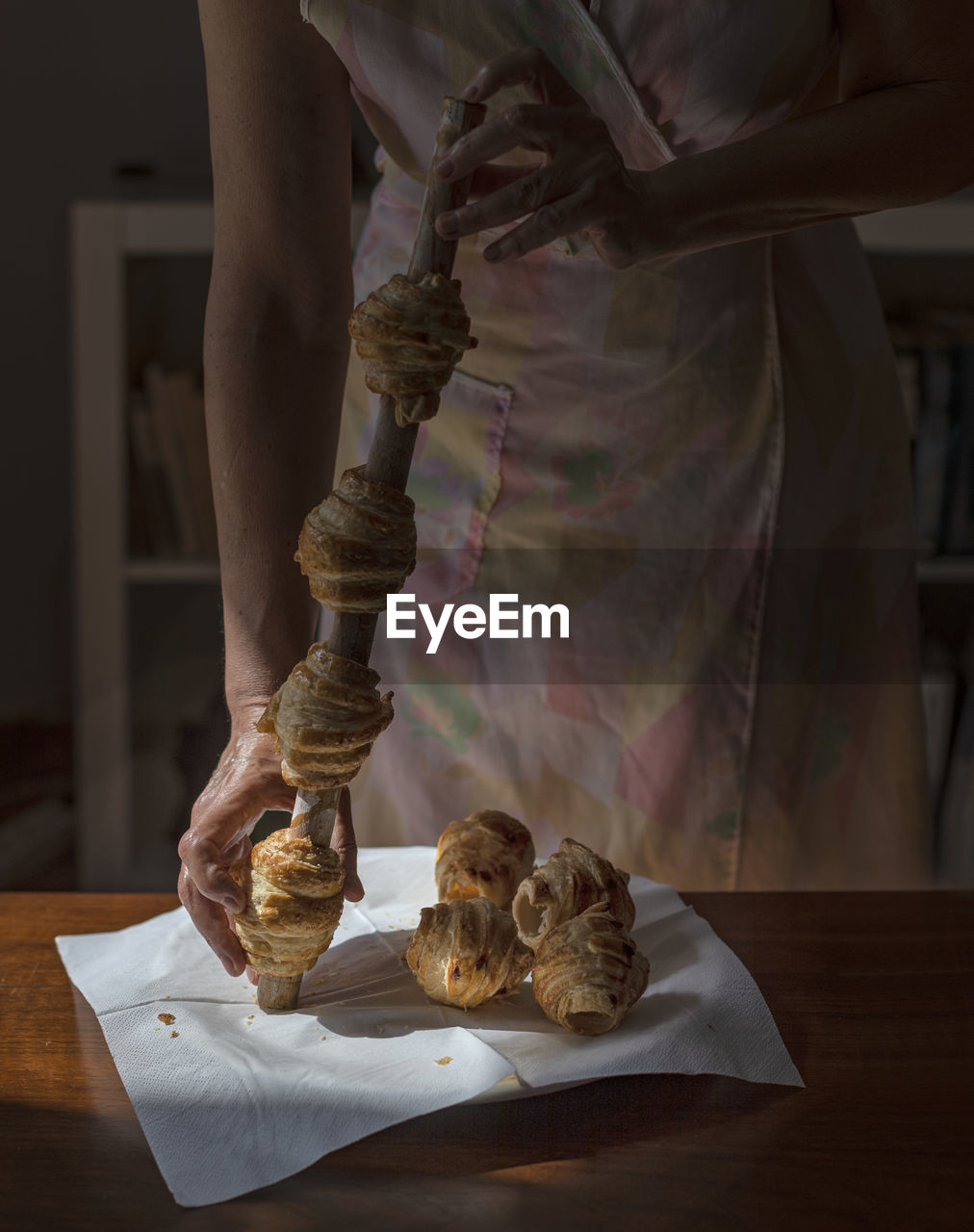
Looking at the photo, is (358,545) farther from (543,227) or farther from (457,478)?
(457,478)

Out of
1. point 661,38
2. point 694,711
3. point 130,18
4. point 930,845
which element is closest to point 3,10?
point 130,18

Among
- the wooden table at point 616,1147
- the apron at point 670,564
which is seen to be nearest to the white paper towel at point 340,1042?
the wooden table at point 616,1147

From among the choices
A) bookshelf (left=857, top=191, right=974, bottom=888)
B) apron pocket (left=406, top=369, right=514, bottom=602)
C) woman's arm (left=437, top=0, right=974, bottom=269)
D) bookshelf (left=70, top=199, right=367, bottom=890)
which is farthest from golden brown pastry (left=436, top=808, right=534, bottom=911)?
bookshelf (left=857, top=191, right=974, bottom=888)

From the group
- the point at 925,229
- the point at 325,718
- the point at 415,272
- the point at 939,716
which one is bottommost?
the point at 939,716

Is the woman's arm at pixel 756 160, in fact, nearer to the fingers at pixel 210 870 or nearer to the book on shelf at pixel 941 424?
the fingers at pixel 210 870

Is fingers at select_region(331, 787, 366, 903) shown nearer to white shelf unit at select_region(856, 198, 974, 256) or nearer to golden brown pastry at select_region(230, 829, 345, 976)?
golden brown pastry at select_region(230, 829, 345, 976)

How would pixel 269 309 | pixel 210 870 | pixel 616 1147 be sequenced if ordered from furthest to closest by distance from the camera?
pixel 269 309 < pixel 210 870 < pixel 616 1147

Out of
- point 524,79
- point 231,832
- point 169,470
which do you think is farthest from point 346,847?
point 169,470
